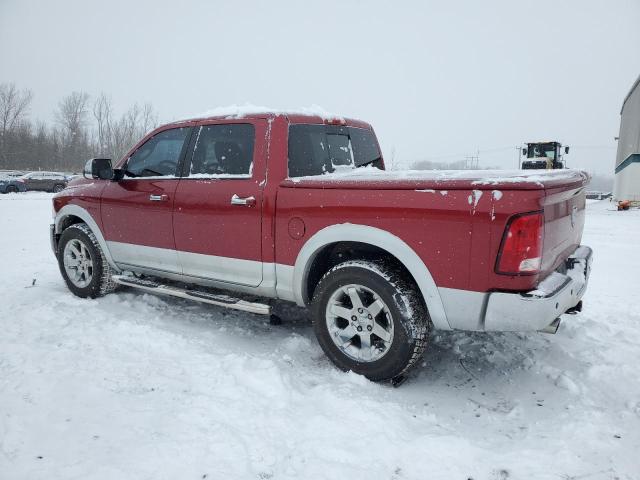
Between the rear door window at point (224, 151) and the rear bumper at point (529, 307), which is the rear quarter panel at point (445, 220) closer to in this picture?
the rear bumper at point (529, 307)

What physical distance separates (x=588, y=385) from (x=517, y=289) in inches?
43.3

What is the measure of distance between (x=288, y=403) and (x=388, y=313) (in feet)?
2.79

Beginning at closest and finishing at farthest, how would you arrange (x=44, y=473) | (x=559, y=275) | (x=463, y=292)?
(x=44, y=473) < (x=463, y=292) < (x=559, y=275)

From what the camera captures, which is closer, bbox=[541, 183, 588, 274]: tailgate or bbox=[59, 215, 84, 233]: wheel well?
bbox=[541, 183, 588, 274]: tailgate

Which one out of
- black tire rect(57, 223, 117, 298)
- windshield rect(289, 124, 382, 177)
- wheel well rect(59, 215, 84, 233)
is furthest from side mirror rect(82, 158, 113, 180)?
windshield rect(289, 124, 382, 177)

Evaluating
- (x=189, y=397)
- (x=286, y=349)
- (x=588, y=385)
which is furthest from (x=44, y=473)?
(x=588, y=385)

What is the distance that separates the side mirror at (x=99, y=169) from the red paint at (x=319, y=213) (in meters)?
0.18

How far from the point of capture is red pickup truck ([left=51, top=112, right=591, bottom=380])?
2492 mm

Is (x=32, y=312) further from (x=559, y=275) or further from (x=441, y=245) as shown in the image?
(x=559, y=275)

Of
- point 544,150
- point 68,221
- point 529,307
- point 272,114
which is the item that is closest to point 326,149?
point 272,114

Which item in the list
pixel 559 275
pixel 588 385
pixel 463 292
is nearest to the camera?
pixel 463 292

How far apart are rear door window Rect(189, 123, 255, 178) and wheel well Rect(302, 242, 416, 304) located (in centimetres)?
89

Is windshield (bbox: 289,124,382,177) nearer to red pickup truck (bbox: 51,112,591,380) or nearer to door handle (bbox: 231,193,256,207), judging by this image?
red pickup truck (bbox: 51,112,591,380)

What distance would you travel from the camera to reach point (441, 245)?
103 inches
